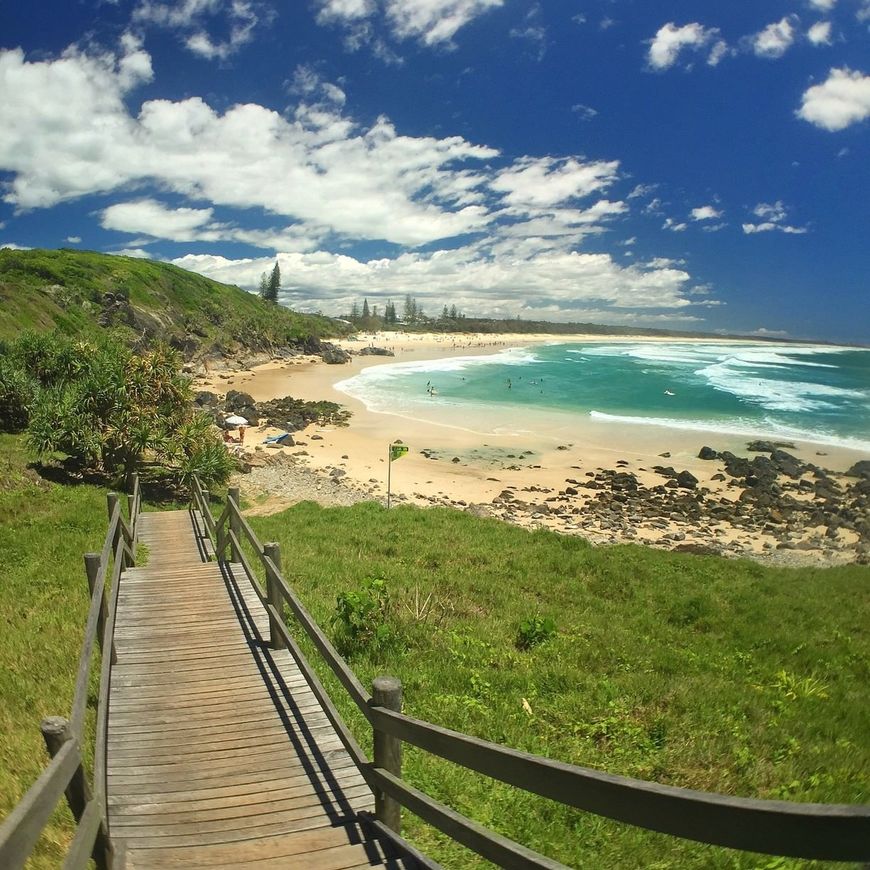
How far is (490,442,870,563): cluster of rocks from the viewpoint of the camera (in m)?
22.6

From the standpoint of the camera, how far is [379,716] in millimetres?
3479

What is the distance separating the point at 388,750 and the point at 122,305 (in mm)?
86995

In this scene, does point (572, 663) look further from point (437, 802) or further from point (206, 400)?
point (206, 400)

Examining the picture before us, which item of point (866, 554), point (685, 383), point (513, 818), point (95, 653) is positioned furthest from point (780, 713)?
point (685, 383)

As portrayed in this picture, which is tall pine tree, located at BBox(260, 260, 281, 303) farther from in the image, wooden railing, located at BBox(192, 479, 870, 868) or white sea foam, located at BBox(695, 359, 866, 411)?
wooden railing, located at BBox(192, 479, 870, 868)

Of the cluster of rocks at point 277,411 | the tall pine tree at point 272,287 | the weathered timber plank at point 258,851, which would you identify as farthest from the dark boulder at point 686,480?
the tall pine tree at point 272,287

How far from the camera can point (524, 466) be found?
32.0 metres

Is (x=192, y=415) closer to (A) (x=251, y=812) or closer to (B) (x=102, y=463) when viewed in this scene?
Answer: (B) (x=102, y=463)

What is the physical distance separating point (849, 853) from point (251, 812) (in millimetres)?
3858

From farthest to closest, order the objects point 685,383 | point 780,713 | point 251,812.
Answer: point 685,383, point 780,713, point 251,812

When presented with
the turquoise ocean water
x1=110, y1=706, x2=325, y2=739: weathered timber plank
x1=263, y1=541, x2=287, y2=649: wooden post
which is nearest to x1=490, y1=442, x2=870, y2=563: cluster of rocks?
the turquoise ocean water

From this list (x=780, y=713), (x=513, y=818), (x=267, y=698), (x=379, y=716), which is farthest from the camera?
(x=780, y=713)

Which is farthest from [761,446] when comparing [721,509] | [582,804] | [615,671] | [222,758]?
[582,804]

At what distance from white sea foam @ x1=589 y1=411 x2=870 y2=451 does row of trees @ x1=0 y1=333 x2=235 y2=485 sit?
35.8 metres
